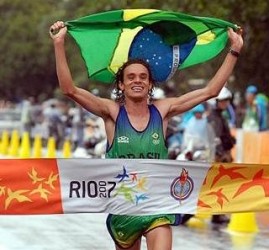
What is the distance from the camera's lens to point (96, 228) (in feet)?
43.8

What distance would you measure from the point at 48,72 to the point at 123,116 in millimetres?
61161

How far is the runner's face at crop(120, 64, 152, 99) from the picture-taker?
702 centimetres

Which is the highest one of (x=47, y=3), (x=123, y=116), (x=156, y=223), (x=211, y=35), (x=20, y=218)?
(x=47, y=3)

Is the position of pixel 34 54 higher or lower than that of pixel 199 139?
higher

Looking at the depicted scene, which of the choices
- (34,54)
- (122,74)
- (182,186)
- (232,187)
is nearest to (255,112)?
(232,187)

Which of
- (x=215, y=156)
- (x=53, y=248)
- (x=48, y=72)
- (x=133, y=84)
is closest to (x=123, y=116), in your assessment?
(x=133, y=84)

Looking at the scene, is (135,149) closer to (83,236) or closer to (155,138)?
(155,138)

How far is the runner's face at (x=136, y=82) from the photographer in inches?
277

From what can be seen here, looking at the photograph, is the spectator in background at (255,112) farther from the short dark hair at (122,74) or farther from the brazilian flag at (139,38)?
the short dark hair at (122,74)

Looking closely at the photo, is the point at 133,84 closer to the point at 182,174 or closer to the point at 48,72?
the point at 182,174

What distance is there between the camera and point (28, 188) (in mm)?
7652

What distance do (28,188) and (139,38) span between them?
1.32 meters

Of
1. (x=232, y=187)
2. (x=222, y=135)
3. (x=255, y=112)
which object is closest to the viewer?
(x=232, y=187)

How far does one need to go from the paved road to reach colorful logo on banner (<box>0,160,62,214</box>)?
3617 mm
